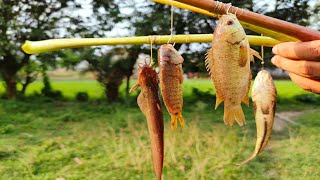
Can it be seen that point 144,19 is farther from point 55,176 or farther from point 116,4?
point 55,176

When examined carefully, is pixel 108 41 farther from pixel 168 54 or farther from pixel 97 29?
pixel 97 29

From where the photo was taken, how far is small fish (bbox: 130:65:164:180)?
3.14ft

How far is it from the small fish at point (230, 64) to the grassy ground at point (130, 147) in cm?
306

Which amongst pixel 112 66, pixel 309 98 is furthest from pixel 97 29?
pixel 309 98

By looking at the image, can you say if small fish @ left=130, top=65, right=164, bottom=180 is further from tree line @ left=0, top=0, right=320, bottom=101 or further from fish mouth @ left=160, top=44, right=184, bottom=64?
tree line @ left=0, top=0, right=320, bottom=101

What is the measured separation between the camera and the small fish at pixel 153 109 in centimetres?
96

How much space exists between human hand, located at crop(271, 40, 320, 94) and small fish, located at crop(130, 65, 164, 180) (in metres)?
0.28

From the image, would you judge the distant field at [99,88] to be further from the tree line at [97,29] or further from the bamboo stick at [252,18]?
the bamboo stick at [252,18]

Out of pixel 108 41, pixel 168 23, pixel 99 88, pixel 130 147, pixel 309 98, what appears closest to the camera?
pixel 108 41

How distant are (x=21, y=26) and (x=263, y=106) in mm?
7030

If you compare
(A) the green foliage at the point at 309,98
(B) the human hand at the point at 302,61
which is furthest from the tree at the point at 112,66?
(B) the human hand at the point at 302,61

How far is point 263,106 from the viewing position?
104cm

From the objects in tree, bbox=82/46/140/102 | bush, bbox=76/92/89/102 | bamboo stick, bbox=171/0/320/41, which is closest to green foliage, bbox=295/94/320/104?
tree, bbox=82/46/140/102

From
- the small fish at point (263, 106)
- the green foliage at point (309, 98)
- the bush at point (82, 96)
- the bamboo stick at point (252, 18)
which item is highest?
the bamboo stick at point (252, 18)
